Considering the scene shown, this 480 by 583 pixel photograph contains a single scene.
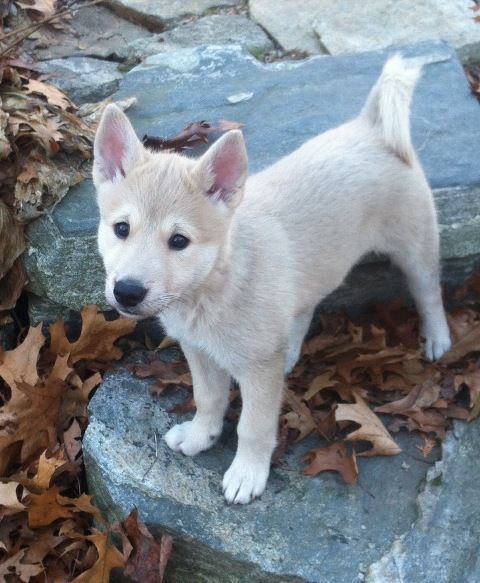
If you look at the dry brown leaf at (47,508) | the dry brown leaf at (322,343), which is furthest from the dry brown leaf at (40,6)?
the dry brown leaf at (47,508)

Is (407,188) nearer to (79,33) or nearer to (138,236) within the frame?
(138,236)

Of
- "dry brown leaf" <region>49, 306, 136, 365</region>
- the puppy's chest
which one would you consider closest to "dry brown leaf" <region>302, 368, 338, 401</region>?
the puppy's chest

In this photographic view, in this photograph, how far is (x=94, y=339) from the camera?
157 inches

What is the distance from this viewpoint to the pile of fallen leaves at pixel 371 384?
11.5 feet

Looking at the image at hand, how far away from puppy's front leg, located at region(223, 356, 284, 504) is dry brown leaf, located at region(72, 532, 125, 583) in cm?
52

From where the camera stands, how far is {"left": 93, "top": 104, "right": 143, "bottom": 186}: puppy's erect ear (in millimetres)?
2965

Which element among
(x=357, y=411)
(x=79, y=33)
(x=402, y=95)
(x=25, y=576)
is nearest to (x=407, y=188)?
(x=402, y=95)

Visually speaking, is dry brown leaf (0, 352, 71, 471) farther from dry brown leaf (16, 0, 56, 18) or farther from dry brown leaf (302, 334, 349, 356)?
dry brown leaf (16, 0, 56, 18)

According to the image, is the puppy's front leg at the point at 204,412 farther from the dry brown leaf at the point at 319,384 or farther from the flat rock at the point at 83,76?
the flat rock at the point at 83,76

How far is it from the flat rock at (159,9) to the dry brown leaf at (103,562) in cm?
458

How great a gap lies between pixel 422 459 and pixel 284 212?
4.22 feet

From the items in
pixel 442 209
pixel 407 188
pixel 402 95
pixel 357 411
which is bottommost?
pixel 357 411

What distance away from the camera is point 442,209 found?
4.12 metres

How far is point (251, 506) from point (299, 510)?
207 mm
